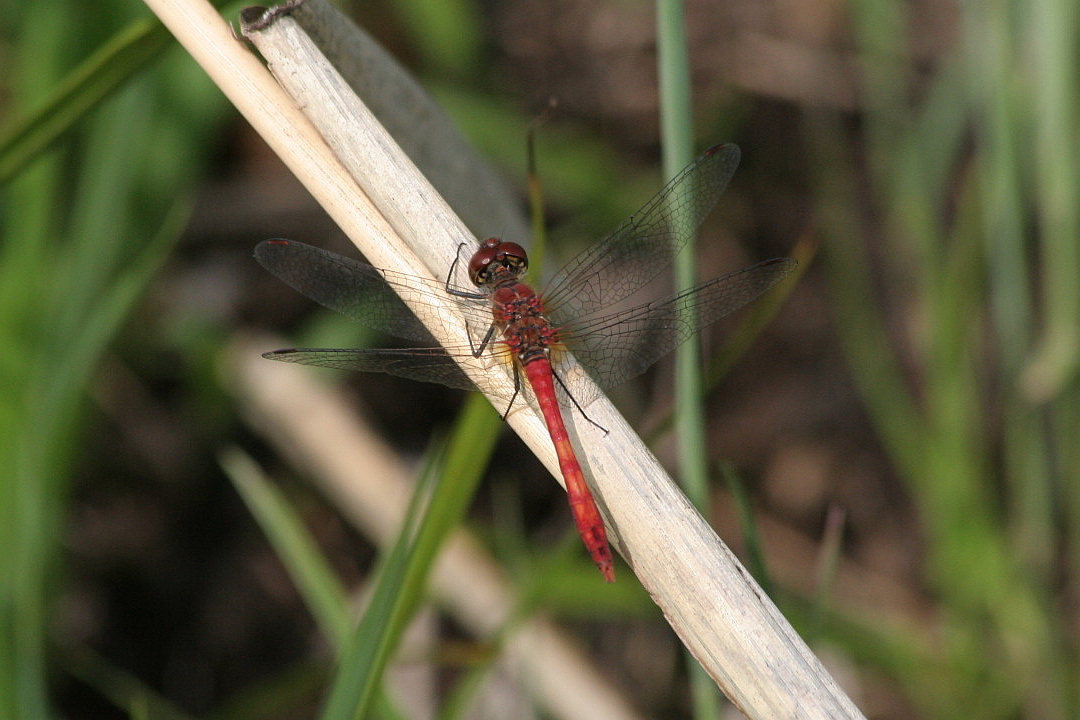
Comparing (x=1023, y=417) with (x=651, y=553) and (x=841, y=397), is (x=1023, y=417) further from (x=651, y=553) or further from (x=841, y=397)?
(x=651, y=553)

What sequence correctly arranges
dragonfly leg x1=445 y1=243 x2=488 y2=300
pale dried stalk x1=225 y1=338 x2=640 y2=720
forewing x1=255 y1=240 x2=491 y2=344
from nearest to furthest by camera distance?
dragonfly leg x1=445 y1=243 x2=488 y2=300 → forewing x1=255 y1=240 x2=491 y2=344 → pale dried stalk x1=225 y1=338 x2=640 y2=720

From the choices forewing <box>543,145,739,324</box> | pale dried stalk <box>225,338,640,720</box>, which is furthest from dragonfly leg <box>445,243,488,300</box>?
pale dried stalk <box>225,338,640,720</box>

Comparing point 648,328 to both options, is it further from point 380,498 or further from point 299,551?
point 380,498

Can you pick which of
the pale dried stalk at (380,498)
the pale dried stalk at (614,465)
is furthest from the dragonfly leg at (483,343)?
the pale dried stalk at (380,498)

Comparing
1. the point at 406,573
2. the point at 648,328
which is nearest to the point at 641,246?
the point at 648,328

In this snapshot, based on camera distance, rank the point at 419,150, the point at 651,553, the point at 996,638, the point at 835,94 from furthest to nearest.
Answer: the point at 835,94 < the point at 996,638 < the point at 419,150 < the point at 651,553

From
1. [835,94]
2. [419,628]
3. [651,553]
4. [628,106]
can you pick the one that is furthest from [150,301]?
[835,94]

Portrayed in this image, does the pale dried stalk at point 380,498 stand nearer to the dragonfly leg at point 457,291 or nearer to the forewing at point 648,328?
the forewing at point 648,328

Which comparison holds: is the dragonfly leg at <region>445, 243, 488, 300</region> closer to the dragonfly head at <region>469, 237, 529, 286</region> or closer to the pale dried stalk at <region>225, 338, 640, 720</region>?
the dragonfly head at <region>469, 237, 529, 286</region>
